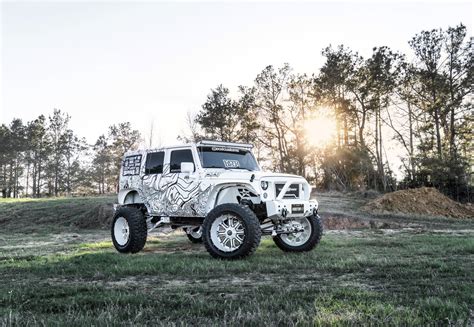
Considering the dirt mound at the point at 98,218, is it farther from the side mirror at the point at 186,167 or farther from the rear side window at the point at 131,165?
the side mirror at the point at 186,167

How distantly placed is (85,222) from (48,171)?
48900mm

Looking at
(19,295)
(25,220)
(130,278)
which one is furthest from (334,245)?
(25,220)

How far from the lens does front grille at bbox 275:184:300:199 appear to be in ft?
30.4

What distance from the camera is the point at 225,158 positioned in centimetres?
1038

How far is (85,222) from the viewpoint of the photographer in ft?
69.2

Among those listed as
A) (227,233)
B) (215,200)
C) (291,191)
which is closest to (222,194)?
(215,200)

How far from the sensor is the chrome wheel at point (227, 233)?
877 centimetres

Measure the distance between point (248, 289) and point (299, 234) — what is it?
4788 millimetres

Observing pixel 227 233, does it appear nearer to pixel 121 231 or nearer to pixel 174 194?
pixel 174 194

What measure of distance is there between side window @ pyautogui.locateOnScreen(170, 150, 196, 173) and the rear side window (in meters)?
1.14

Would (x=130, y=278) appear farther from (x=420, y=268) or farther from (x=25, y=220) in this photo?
(x=25, y=220)

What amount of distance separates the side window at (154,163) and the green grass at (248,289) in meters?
2.54

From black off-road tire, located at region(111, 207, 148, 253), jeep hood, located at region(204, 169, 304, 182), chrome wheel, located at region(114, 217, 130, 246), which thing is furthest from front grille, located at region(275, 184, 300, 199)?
chrome wheel, located at region(114, 217, 130, 246)

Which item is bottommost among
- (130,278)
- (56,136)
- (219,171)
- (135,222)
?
(130,278)
